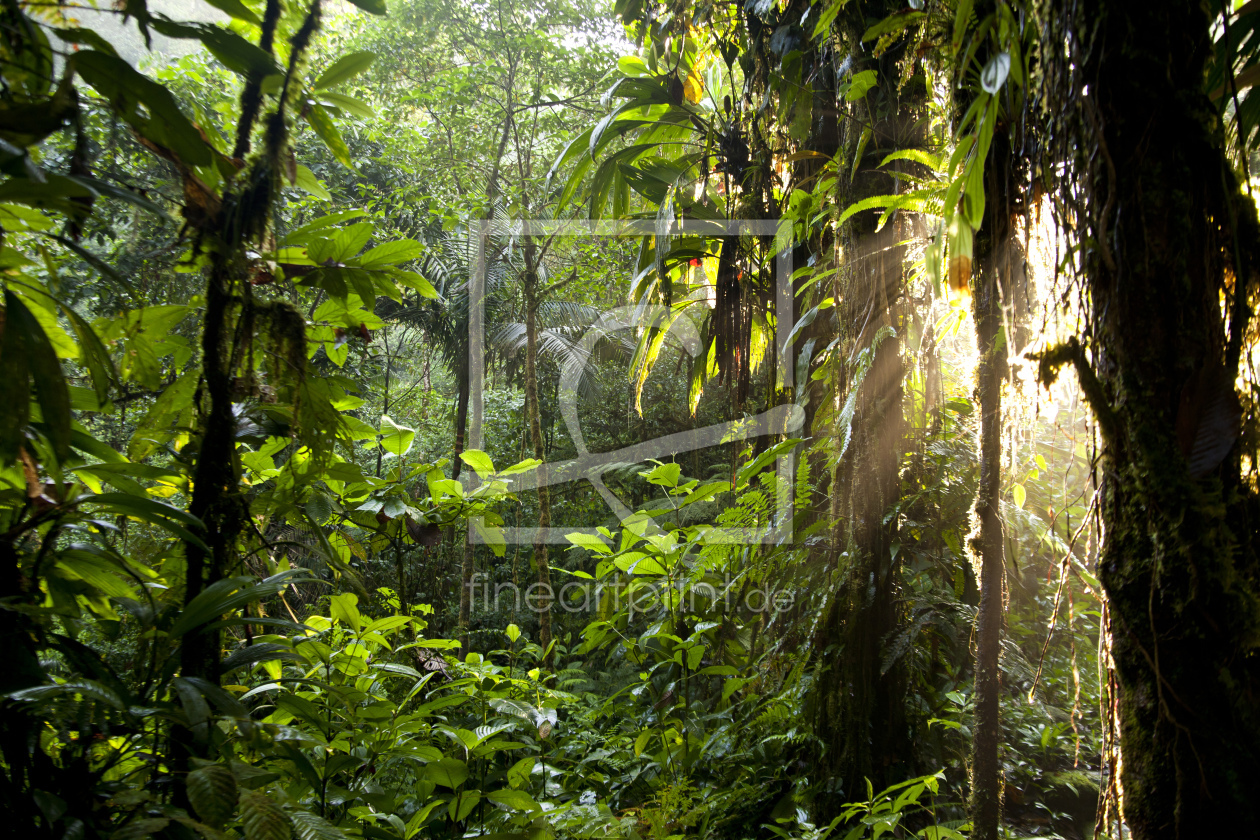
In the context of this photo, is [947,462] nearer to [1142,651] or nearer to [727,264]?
[1142,651]

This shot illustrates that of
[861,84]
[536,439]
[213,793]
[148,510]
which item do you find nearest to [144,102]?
[148,510]

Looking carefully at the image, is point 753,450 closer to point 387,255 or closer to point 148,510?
point 387,255

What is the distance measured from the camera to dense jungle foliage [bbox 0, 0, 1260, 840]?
708 mm

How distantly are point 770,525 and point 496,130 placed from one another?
5039 mm

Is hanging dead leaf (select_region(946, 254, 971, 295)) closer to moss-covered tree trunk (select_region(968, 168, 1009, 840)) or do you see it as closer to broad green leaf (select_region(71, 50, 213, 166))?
moss-covered tree trunk (select_region(968, 168, 1009, 840))

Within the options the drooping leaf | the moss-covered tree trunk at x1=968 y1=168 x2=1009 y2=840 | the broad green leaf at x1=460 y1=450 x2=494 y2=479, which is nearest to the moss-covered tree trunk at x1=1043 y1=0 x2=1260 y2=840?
the moss-covered tree trunk at x1=968 y1=168 x2=1009 y2=840

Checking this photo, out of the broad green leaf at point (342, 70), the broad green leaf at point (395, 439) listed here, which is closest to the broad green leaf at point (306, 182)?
the broad green leaf at point (342, 70)

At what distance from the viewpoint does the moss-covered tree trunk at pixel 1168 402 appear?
683 mm

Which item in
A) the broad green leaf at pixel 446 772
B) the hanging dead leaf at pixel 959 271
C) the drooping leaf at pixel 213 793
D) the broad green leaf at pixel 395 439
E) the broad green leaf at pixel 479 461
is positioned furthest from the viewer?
the broad green leaf at pixel 479 461

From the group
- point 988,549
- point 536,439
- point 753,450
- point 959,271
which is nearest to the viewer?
point 959,271

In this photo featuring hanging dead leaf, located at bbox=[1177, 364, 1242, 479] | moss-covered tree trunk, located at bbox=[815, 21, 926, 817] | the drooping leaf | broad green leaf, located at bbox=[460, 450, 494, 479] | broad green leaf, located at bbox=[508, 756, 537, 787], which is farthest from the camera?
broad green leaf, located at bbox=[460, 450, 494, 479]

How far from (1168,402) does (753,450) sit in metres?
2.22

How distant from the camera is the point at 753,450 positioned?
2.95 meters

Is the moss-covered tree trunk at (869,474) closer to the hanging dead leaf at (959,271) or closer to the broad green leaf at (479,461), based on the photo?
the hanging dead leaf at (959,271)
